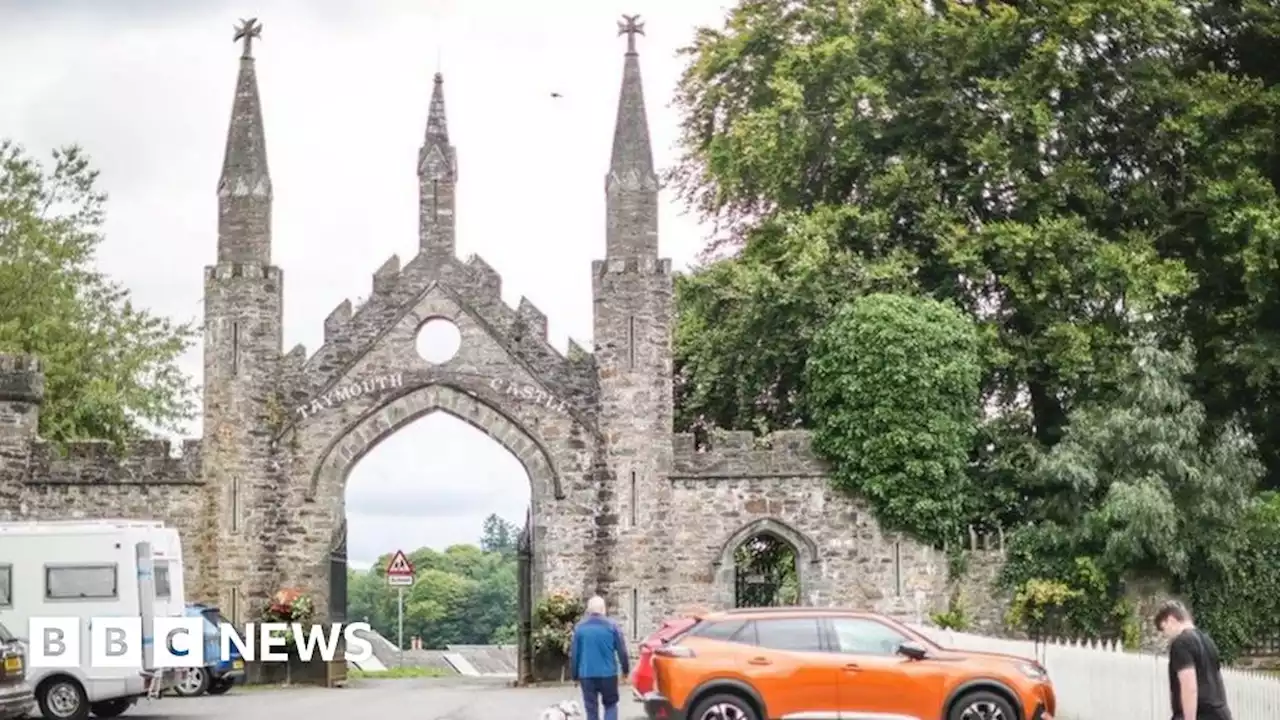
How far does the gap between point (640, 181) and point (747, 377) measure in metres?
5.02

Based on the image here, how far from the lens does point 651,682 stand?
1988 cm

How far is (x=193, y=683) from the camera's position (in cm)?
2998

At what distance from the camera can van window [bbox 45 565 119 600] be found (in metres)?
24.0

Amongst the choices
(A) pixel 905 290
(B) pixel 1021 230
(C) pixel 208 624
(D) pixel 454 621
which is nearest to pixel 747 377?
(A) pixel 905 290

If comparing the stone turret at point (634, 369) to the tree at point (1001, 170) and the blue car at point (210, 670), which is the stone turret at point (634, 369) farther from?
the blue car at point (210, 670)

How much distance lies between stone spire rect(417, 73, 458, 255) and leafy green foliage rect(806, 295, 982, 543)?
7.16 meters

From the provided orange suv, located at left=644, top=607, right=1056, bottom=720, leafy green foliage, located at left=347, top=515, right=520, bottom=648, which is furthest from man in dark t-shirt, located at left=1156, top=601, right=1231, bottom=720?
leafy green foliage, located at left=347, top=515, right=520, bottom=648

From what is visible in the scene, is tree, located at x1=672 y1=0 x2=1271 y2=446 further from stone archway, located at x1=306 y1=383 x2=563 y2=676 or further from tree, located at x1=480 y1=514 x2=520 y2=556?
tree, located at x1=480 y1=514 x2=520 y2=556

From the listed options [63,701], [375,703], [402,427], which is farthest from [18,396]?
[63,701]

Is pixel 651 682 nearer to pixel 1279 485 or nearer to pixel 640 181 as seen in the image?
pixel 640 181

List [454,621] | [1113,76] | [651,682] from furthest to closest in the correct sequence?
[454,621] < [1113,76] < [651,682]

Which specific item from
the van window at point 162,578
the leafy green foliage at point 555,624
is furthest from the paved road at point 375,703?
the van window at point 162,578

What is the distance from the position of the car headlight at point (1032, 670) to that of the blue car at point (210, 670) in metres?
14.0

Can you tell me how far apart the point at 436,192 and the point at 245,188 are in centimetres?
332
